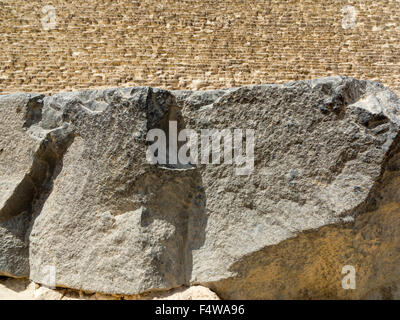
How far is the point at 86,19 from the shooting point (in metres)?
13.0

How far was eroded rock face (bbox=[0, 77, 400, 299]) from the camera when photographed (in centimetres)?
135

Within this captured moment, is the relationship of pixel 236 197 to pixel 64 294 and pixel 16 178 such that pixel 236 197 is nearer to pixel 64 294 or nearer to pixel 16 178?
pixel 64 294

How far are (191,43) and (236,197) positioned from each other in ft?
39.0

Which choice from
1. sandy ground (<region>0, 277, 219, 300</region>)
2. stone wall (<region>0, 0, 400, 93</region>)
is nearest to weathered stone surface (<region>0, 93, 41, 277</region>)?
sandy ground (<region>0, 277, 219, 300</region>)

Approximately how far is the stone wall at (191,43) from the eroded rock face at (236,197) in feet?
33.2

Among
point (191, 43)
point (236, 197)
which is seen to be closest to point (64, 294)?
point (236, 197)

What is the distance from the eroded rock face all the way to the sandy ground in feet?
0.11

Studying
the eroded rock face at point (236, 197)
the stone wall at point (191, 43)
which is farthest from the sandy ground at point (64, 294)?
the stone wall at point (191, 43)

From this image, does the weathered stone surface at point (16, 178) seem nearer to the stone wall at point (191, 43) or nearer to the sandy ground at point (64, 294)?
the sandy ground at point (64, 294)

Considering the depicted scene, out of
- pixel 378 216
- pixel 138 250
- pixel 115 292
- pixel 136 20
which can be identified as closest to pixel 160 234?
pixel 138 250

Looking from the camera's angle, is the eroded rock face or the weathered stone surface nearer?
the eroded rock face

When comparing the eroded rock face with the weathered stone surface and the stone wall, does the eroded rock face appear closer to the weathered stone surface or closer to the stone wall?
the weathered stone surface

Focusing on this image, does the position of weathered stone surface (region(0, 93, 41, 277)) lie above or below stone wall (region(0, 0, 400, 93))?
below

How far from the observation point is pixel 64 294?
1.49 m
